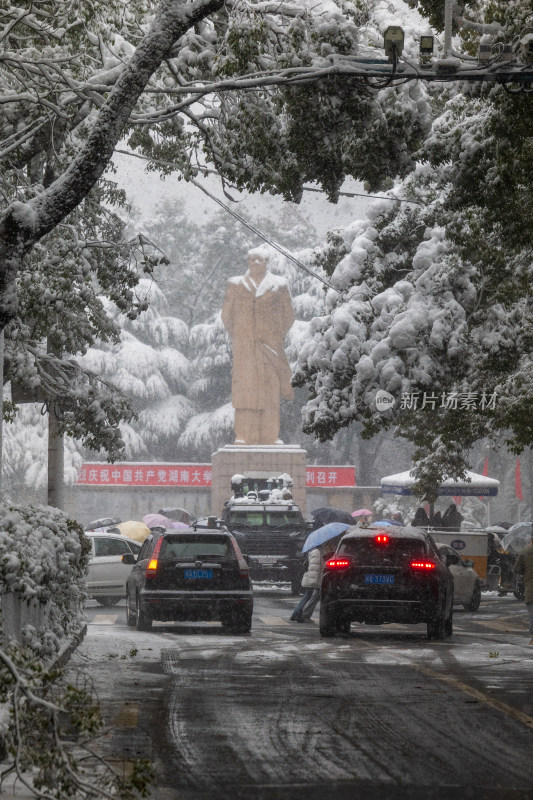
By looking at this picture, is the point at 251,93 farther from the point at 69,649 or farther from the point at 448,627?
the point at 448,627

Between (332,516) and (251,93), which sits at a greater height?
(251,93)

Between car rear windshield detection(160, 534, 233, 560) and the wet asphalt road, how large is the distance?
62.3 inches

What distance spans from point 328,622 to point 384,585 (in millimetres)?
1031

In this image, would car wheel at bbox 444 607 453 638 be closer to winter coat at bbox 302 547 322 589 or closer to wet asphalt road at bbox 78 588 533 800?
wet asphalt road at bbox 78 588 533 800

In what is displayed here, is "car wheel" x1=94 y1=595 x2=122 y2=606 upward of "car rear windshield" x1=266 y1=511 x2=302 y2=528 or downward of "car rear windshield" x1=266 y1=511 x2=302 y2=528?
downward

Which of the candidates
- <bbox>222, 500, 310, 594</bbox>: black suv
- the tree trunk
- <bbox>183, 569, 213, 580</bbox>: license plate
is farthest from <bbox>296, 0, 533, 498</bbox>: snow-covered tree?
the tree trunk

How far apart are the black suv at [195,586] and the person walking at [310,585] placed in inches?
84.7

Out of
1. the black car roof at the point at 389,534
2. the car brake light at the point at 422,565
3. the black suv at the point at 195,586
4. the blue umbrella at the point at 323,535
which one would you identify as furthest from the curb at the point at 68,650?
the blue umbrella at the point at 323,535

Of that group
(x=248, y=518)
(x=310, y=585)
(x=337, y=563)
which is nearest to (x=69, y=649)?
(x=337, y=563)

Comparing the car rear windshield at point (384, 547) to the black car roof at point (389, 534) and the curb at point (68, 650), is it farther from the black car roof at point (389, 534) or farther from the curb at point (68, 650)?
the curb at point (68, 650)

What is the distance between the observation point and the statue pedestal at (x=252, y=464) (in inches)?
2063

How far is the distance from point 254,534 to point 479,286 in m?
8.92

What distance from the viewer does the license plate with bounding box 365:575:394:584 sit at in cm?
1825

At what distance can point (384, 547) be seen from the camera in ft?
61.1
